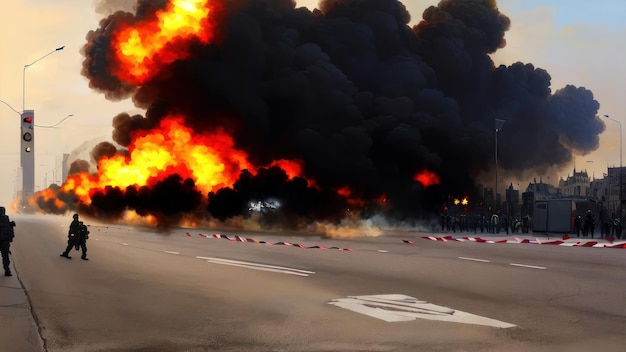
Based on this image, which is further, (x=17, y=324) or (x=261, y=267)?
(x=261, y=267)

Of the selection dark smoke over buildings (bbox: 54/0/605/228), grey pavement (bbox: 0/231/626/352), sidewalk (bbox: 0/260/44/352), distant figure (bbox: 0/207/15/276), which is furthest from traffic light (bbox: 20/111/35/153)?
sidewalk (bbox: 0/260/44/352)

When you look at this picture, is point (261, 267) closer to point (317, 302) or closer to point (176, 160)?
point (317, 302)

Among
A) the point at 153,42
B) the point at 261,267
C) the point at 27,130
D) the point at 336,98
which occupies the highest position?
the point at 153,42

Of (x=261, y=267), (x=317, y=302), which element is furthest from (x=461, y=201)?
(x=317, y=302)

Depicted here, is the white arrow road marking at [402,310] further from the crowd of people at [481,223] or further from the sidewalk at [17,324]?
the crowd of people at [481,223]

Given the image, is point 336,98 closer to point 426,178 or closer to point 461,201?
point 426,178

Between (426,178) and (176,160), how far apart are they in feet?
71.5

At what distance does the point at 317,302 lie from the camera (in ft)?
37.9

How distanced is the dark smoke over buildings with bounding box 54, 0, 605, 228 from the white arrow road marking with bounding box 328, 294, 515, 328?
31.5 m

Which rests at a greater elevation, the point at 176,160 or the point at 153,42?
the point at 153,42

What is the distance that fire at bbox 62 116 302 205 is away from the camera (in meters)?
42.4

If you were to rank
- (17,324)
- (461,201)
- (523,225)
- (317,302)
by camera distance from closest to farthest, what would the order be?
(17,324) < (317,302) < (523,225) < (461,201)

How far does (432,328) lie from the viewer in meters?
8.98

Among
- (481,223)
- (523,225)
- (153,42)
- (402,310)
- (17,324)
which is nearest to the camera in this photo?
(17,324)
